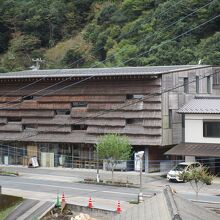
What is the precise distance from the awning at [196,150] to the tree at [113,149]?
10.5 feet

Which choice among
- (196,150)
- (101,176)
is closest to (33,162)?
(101,176)

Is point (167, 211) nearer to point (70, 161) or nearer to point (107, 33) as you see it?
point (70, 161)

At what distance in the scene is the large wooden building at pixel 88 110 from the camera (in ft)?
135

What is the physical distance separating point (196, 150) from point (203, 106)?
358 centimetres

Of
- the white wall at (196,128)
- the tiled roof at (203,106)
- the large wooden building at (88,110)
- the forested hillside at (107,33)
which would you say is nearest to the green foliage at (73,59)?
the forested hillside at (107,33)

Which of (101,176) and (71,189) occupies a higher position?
(101,176)

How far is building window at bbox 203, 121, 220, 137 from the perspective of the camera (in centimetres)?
3994

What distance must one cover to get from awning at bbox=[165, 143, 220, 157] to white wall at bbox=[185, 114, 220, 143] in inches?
14.2

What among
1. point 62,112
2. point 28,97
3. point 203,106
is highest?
point 28,97

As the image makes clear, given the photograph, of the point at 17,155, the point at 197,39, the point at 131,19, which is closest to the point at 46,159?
the point at 17,155

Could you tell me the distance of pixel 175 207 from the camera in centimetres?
762

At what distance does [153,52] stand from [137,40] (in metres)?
6.59

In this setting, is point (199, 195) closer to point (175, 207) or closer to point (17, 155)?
point (17, 155)

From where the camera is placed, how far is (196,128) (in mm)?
40625
